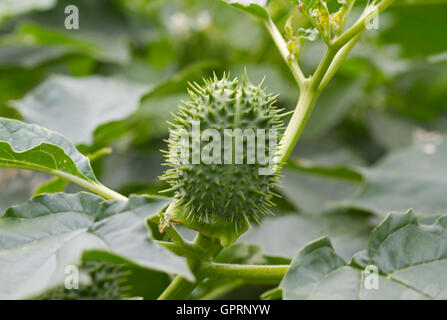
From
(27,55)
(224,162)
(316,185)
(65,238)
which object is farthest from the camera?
(27,55)

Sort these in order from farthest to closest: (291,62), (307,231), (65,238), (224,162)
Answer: (307,231), (291,62), (224,162), (65,238)

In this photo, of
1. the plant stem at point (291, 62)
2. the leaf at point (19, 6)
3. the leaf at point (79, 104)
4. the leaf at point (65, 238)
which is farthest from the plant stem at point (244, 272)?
the leaf at point (19, 6)

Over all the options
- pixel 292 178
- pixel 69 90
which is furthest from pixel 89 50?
pixel 292 178

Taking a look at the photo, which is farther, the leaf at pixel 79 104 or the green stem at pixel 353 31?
the leaf at pixel 79 104

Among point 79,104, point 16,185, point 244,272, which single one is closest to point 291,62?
point 244,272

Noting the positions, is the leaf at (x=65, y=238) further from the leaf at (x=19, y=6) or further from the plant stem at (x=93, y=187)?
the leaf at (x=19, y=6)

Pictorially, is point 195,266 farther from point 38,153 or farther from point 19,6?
point 19,6

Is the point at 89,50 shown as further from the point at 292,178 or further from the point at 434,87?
the point at 434,87
